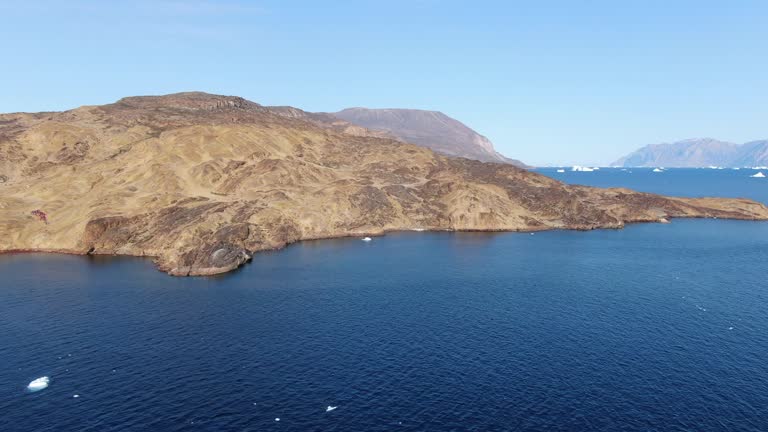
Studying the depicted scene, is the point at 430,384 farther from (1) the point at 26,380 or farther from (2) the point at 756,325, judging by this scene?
(2) the point at 756,325

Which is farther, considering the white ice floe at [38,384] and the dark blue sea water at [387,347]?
the white ice floe at [38,384]

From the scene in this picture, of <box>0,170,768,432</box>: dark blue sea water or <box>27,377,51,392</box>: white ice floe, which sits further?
<box>27,377,51,392</box>: white ice floe

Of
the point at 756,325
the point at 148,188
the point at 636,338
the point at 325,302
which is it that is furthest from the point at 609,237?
the point at 148,188

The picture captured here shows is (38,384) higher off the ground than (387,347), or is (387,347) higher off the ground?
(38,384)

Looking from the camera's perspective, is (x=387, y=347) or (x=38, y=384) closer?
(x=38, y=384)
